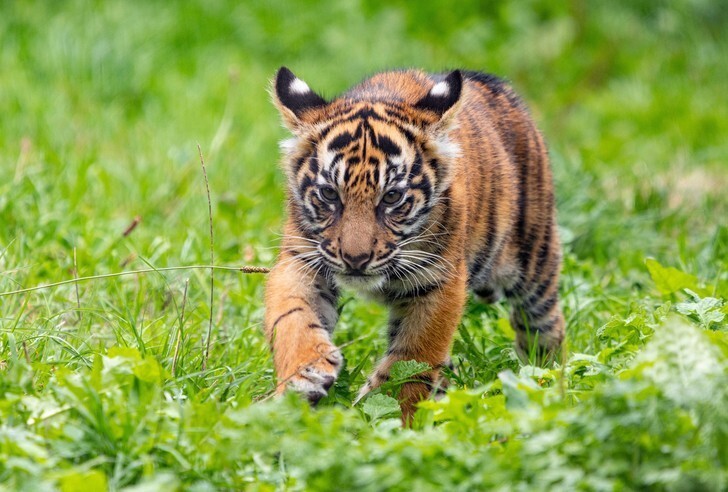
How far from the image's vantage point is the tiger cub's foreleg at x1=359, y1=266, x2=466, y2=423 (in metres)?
4.69

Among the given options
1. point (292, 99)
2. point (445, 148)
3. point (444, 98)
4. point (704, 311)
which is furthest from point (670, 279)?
point (292, 99)

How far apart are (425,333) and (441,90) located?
1.18 metres

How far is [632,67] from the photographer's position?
12.0m

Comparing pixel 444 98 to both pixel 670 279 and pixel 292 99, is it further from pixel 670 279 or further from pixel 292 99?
pixel 670 279

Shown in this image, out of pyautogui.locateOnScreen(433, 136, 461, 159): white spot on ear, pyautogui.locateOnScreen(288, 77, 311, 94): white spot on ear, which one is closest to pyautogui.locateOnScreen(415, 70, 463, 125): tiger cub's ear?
pyautogui.locateOnScreen(433, 136, 461, 159): white spot on ear

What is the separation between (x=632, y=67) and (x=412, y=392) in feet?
27.5

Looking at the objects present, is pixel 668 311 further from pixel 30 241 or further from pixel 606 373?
pixel 30 241

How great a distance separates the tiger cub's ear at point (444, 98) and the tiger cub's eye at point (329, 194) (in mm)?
637

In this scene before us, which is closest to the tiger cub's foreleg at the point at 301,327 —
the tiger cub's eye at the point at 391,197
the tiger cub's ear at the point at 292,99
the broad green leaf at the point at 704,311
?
the tiger cub's eye at the point at 391,197

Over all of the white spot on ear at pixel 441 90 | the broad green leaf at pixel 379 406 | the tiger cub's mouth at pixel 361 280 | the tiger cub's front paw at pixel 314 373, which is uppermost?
the white spot on ear at pixel 441 90

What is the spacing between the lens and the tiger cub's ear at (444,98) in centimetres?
493

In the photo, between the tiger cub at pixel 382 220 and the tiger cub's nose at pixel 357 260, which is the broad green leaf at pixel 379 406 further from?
the tiger cub's nose at pixel 357 260

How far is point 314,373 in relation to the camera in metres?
4.34

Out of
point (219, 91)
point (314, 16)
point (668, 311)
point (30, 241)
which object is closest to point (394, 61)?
point (314, 16)
